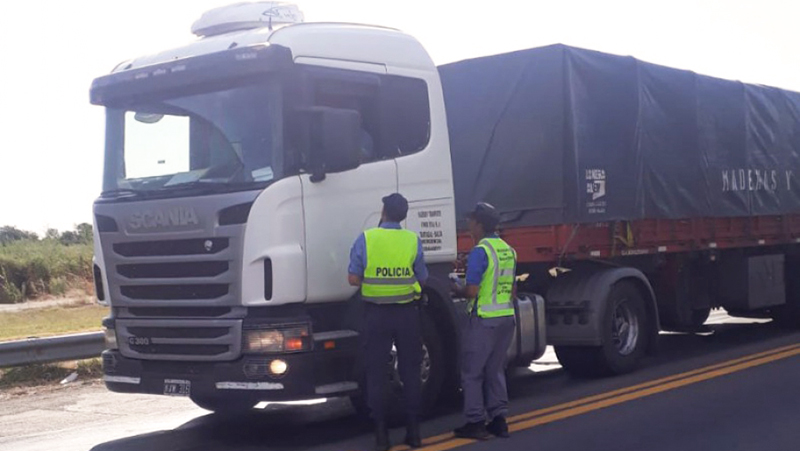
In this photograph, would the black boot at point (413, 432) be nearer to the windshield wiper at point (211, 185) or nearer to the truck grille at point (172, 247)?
the truck grille at point (172, 247)

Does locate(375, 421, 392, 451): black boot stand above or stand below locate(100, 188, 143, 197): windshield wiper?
below

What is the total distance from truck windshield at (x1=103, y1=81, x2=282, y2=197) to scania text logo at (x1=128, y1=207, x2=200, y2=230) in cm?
19

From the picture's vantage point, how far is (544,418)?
9.24 metres

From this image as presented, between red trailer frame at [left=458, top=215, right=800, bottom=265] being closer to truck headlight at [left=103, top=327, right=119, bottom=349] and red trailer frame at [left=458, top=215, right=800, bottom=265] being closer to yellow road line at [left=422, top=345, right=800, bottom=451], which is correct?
yellow road line at [left=422, top=345, right=800, bottom=451]

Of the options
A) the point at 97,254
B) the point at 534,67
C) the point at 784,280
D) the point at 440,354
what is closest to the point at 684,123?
the point at 534,67

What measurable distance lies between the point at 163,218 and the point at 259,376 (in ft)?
4.74

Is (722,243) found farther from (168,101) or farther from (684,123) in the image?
(168,101)

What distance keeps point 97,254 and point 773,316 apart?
10539 millimetres

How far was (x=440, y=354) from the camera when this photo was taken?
9305mm

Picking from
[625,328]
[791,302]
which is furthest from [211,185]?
[791,302]

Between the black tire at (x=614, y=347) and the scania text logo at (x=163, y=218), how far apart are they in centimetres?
469

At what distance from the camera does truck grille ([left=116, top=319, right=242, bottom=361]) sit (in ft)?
26.8

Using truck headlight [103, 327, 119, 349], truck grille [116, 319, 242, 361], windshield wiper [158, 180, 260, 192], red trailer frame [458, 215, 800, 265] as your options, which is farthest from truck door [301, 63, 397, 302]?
red trailer frame [458, 215, 800, 265]

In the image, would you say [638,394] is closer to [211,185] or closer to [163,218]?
[211,185]
